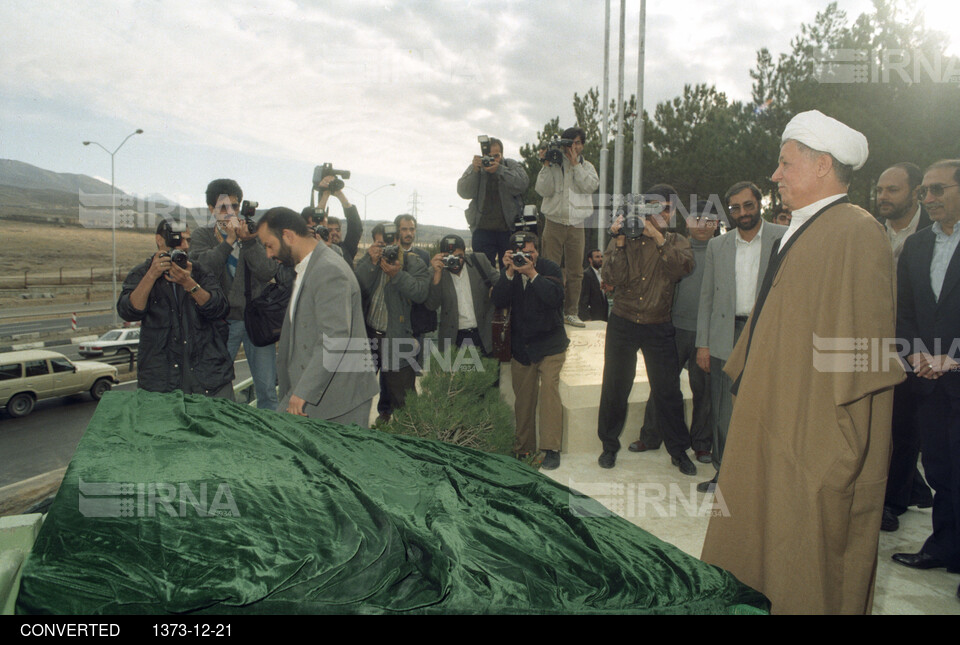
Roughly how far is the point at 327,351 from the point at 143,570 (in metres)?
1.73

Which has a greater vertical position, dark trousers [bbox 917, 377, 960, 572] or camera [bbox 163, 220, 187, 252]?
camera [bbox 163, 220, 187, 252]

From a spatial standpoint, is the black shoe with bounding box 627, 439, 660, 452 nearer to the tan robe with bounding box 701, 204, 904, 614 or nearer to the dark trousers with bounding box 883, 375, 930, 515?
the dark trousers with bounding box 883, 375, 930, 515

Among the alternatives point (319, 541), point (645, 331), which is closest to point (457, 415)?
point (645, 331)

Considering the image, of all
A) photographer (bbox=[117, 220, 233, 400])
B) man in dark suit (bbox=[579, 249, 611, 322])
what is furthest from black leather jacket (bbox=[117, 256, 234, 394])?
man in dark suit (bbox=[579, 249, 611, 322])

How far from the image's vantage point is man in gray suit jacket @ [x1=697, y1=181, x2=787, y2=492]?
151 inches

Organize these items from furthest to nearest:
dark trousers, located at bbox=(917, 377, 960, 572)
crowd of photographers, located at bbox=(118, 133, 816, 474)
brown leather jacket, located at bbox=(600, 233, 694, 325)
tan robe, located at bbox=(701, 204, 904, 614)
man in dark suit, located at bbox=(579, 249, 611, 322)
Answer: man in dark suit, located at bbox=(579, 249, 611, 322)
brown leather jacket, located at bbox=(600, 233, 694, 325)
crowd of photographers, located at bbox=(118, 133, 816, 474)
dark trousers, located at bbox=(917, 377, 960, 572)
tan robe, located at bbox=(701, 204, 904, 614)

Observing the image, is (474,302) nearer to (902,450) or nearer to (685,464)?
(685,464)

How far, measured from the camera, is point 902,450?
142 inches

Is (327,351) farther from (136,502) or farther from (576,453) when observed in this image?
(576,453)

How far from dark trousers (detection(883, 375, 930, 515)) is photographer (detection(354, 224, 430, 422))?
10.5ft

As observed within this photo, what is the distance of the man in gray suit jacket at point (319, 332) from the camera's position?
3.17m

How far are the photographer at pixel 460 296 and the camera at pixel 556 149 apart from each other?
1.49 metres

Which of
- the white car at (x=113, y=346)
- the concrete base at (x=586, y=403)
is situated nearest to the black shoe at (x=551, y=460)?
the concrete base at (x=586, y=403)

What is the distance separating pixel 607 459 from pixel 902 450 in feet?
5.82
